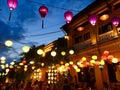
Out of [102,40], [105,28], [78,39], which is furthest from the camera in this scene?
[78,39]

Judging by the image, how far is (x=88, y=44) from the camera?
18.5 meters

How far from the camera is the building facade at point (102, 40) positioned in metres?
15.3

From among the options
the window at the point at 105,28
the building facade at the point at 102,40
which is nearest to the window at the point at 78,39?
the building facade at the point at 102,40

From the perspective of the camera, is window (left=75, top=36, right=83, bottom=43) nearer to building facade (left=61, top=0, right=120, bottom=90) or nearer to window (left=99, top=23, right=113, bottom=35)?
building facade (left=61, top=0, right=120, bottom=90)

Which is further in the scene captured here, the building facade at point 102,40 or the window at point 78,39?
the window at point 78,39

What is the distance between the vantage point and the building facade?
50.1ft

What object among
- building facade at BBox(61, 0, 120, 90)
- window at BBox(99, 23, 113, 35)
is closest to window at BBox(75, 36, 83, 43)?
building facade at BBox(61, 0, 120, 90)

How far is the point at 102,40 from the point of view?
1684cm

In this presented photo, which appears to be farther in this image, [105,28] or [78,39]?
[78,39]

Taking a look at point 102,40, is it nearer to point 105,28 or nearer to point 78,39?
point 105,28

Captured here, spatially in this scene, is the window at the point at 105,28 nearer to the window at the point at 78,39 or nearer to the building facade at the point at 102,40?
Answer: the building facade at the point at 102,40

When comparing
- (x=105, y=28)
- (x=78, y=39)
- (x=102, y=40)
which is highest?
(x=105, y=28)

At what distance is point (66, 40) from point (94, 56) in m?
6.93

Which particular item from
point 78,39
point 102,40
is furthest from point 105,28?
point 78,39
